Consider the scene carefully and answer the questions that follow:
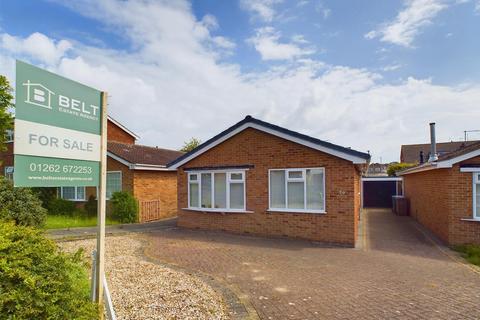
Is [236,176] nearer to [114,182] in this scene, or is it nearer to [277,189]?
[277,189]

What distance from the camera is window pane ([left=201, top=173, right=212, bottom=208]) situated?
12.4 metres

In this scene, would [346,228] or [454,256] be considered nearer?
[454,256]

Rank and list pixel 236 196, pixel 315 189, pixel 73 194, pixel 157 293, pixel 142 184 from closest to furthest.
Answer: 1. pixel 157 293
2. pixel 315 189
3. pixel 236 196
4. pixel 142 184
5. pixel 73 194

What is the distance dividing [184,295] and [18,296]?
9.38 feet

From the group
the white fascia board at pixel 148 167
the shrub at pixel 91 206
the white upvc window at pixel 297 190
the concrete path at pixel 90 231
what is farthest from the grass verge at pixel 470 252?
the shrub at pixel 91 206

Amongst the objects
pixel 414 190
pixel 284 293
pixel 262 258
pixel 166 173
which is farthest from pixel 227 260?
pixel 414 190

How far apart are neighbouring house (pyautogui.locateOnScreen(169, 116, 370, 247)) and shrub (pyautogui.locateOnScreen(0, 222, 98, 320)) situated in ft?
26.1

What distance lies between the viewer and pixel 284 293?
5438 mm

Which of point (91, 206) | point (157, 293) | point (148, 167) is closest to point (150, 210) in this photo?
point (148, 167)

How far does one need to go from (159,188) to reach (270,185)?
26.8 feet

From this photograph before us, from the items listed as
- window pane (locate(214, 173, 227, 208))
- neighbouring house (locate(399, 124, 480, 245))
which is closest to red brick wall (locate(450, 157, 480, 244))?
neighbouring house (locate(399, 124, 480, 245))

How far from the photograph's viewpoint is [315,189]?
1023 cm

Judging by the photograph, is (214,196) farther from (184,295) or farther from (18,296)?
(18,296)

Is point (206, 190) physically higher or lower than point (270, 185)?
lower
